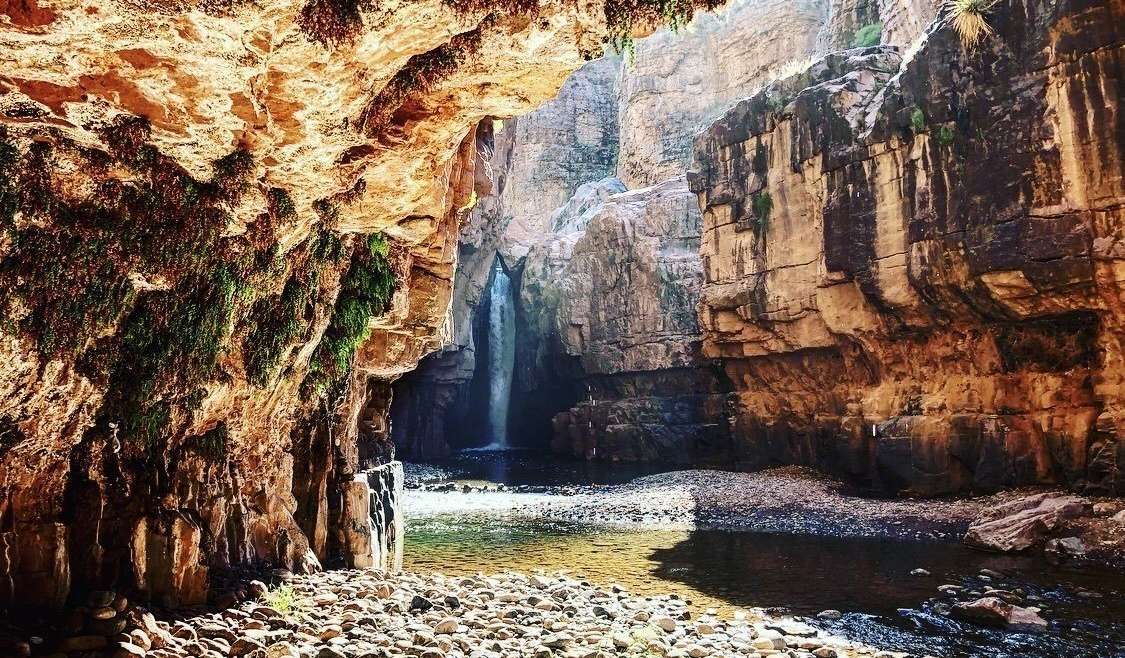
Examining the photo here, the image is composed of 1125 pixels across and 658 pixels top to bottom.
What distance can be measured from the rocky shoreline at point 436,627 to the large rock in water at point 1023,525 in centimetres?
648

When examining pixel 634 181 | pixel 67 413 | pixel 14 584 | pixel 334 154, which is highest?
pixel 634 181

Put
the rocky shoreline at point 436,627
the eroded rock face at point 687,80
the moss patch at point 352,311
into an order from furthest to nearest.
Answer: the eroded rock face at point 687,80 < the moss patch at point 352,311 < the rocky shoreline at point 436,627

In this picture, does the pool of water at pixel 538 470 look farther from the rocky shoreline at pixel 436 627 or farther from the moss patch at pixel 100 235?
the moss patch at pixel 100 235

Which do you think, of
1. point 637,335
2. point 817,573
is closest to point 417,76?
point 817,573

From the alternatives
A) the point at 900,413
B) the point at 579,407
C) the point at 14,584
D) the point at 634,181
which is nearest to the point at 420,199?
the point at 14,584

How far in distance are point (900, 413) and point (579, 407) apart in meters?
17.9

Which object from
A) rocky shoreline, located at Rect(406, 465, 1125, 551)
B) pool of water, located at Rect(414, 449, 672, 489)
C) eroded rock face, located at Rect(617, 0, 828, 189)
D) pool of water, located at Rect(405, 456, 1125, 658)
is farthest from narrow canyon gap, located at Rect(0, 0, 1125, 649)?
eroded rock face, located at Rect(617, 0, 828, 189)

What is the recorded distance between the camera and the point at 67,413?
22.6 ft

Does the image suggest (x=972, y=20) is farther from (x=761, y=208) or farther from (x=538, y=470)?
(x=538, y=470)

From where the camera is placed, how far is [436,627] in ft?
26.7

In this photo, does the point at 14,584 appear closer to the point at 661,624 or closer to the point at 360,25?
the point at 360,25

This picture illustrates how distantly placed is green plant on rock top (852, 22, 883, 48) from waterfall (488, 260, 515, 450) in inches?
919

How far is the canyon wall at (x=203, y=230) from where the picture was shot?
14.6 ft

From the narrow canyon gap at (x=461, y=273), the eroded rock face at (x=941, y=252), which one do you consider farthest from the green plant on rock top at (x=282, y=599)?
the eroded rock face at (x=941, y=252)
